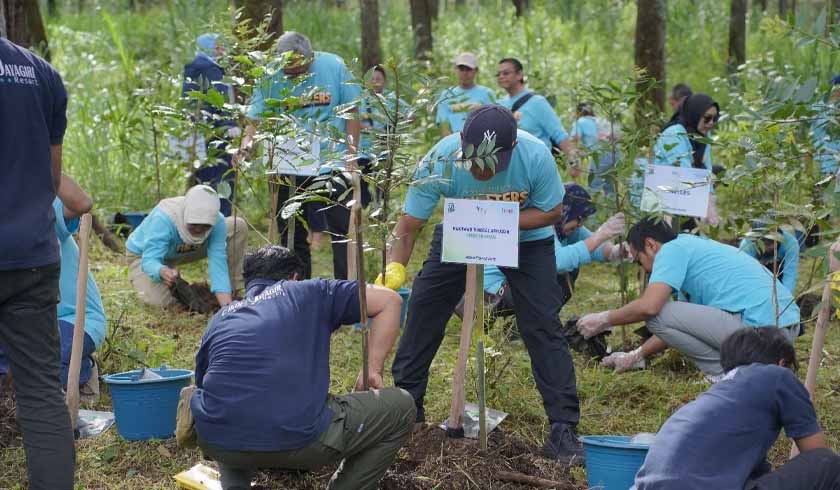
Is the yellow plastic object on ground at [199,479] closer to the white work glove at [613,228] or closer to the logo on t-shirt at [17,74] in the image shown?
the logo on t-shirt at [17,74]

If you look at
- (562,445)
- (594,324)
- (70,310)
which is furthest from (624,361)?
(70,310)

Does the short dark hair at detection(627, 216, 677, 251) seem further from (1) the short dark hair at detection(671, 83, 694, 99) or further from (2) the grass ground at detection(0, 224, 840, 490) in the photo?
(1) the short dark hair at detection(671, 83, 694, 99)

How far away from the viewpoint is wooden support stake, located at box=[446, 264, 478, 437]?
401 cm

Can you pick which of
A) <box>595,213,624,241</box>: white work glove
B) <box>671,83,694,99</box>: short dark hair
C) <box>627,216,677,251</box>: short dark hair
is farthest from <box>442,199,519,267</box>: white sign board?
<box>671,83,694,99</box>: short dark hair

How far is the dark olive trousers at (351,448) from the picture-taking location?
345 centimetres

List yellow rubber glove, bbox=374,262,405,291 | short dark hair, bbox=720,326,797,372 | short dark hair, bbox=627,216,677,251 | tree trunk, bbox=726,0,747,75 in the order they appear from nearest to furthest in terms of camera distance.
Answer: short dark hair, bbox=720,326,797,372 → yellow rubber glove, bbox=374,262,405,291 → short dark hair, bbox=627,216,677,251 → tree trunk, bbox=726,0,747,75

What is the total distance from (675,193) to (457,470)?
228 cm

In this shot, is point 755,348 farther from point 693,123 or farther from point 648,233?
point 693,123

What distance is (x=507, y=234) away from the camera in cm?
386

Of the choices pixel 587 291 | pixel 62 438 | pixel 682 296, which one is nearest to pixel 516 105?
pixel 587 291

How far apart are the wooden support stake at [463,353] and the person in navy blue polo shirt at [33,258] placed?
4.89 ft

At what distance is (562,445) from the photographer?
417 cm

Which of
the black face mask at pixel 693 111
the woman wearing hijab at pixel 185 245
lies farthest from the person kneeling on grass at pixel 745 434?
the black face mask at pixel 693 111

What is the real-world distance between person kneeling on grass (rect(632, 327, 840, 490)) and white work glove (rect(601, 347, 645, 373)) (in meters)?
2.08
